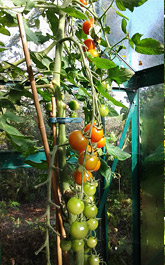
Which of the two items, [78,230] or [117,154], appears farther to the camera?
[117,154]

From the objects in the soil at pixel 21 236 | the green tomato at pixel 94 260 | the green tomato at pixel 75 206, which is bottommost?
the soil at pixel 21 236

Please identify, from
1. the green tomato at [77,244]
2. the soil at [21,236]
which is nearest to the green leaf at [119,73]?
the green tomato at [77,244]

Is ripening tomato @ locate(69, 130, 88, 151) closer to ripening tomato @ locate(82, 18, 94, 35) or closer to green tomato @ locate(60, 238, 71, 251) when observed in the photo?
green tomato @ locate(60, 238, 71, 251)

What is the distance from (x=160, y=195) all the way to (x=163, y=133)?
0.36 metres

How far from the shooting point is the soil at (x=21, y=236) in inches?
55.1

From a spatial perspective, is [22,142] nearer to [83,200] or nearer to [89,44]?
[83,200]

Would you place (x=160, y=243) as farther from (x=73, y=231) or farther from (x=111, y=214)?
(x=73, y=231)

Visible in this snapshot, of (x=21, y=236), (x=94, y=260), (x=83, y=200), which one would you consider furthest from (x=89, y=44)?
(x=21, y=236)

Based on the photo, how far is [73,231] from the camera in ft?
1.63

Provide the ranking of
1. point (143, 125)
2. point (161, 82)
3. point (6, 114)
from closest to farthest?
point (6, 114), point (161, 82), point (143, 125)

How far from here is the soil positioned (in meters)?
1.40

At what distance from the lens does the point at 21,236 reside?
145 cm

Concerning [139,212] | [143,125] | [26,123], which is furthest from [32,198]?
[143,125]

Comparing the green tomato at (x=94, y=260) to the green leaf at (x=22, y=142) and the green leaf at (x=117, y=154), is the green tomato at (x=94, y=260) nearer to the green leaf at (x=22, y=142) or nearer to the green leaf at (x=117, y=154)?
the green leaf at (x=22, y=142)
